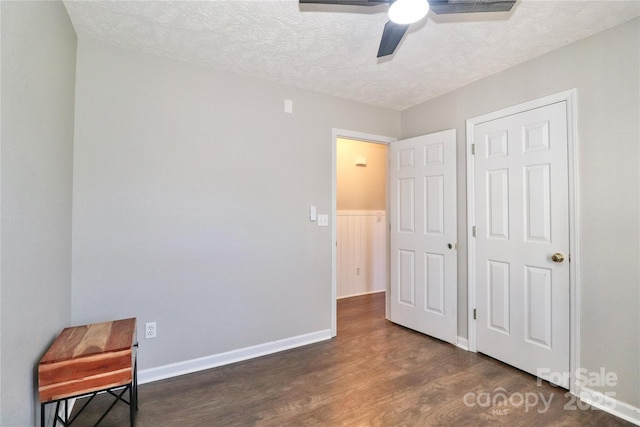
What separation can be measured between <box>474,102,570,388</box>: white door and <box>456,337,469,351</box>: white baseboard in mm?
111

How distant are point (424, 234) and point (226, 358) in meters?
2.16

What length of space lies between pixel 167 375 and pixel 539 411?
8.34ft

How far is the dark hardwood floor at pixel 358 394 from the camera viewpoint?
5.74 ft

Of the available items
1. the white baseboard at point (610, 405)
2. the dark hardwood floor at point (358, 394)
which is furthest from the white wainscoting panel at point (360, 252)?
the white baseboard at point (610, 405)

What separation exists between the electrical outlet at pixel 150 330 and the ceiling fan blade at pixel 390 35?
2435 mm

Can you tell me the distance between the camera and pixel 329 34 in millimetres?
1939

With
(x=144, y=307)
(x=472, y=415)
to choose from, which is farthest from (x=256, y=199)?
(x=472, y=415)

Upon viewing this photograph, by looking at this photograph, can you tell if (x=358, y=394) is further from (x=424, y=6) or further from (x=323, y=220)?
(x=424, y=6)

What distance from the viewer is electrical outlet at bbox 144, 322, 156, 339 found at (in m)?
2.13

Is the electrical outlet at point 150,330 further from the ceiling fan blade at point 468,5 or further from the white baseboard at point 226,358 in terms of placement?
the ceiling fan blade at point 468,5

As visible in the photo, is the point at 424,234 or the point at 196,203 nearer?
the point at 196,203

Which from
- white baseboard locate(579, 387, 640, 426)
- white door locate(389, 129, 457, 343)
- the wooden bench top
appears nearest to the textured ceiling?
white door locate(389, 129, 457, 343)

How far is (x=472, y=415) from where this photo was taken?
5.84 feet

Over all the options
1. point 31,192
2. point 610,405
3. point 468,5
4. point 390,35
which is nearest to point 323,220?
point 390,35
